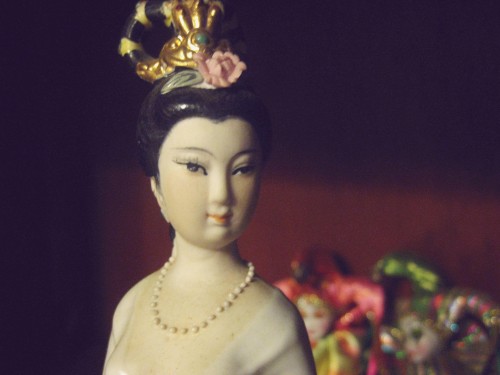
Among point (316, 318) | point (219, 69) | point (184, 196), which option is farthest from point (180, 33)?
point (316, 318)

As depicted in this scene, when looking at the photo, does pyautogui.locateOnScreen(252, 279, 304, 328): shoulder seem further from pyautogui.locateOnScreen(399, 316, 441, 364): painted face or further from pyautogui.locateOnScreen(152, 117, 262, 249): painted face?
pyautogui.locateOnScreen(399, 316, 441, 364): painted face

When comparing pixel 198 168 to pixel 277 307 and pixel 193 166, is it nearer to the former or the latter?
pixel 193 166

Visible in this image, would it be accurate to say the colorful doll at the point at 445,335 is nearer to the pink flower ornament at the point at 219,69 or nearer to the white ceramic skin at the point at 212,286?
the white ceramic skin at the point at 212,286

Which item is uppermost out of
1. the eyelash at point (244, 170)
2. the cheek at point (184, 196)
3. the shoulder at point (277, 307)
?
the eyelash at point (244, 170)

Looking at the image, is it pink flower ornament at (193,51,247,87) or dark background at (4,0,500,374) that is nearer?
pink flower ornament at (193,51,247,87)

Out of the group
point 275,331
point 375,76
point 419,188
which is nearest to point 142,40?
point 275,331

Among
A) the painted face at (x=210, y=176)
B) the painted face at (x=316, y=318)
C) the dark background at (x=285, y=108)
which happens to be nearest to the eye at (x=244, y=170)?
the painted face at (x=210, y=176)

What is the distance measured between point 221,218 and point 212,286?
0.10 meters

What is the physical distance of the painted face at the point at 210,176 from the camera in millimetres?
785

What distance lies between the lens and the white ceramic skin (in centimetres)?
79

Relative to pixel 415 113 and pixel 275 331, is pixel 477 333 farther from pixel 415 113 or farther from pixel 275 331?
pixel 275 331

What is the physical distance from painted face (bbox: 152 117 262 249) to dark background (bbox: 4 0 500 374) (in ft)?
2.53

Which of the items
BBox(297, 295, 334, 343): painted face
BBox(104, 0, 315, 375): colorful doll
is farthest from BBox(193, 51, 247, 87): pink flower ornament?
BBox(297, 295, 334, 343): painted face

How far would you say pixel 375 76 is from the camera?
5.16 ft
